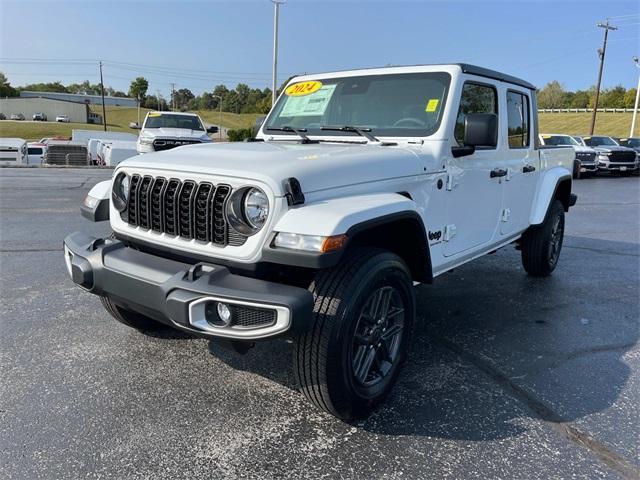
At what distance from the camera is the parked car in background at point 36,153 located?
792 inches

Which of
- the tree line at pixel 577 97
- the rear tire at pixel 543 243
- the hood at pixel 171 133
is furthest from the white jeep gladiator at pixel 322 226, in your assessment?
the tree line at pixel 577 97

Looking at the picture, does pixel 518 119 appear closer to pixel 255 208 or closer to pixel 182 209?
pixel 255 208

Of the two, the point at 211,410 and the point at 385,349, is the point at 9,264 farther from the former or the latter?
the point at 385,349

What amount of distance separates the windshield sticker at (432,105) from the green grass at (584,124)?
202ft

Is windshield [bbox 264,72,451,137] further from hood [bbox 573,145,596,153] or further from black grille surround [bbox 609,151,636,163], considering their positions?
black grille surround [bbox 609,151,636,163]

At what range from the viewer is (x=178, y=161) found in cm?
290

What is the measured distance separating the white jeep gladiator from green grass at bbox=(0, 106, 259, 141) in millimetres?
48213

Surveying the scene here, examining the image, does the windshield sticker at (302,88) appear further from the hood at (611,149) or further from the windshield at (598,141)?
the windshield at (598,141)

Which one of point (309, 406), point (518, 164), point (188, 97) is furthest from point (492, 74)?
point (188, 97)

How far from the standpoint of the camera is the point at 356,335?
8.93 ft

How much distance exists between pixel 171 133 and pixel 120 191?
1227cm

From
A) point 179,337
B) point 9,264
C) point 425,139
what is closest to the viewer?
point 425,139

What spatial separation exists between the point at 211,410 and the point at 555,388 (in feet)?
6.87

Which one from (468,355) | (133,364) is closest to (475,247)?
(468,355)
